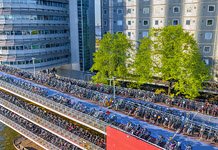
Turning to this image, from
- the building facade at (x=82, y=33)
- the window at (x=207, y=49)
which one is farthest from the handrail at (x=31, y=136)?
the window at (x=207, y=49)

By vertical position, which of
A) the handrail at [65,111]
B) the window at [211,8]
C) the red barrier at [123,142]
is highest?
the window at [211,8]

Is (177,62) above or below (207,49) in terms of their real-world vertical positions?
below

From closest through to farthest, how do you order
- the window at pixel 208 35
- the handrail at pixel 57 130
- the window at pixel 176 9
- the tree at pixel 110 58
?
the handrail at pixel 57 130
the tree at pixel 110 58
the window at pixel 208 35
the window at pixel 176 9

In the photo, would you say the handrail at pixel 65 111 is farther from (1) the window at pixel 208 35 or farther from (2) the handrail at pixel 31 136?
(1) the window at pixel 208 35

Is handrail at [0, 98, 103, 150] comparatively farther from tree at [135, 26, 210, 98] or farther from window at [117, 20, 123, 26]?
window at [117, 20, 123, 26]

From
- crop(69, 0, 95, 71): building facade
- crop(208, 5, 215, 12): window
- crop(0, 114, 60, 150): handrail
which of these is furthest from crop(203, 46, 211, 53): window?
crop(0, 114, 60, 150): handrail

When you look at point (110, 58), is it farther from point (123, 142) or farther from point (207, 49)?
point (207, 49)

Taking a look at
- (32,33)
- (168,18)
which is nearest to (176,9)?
(168,18)
